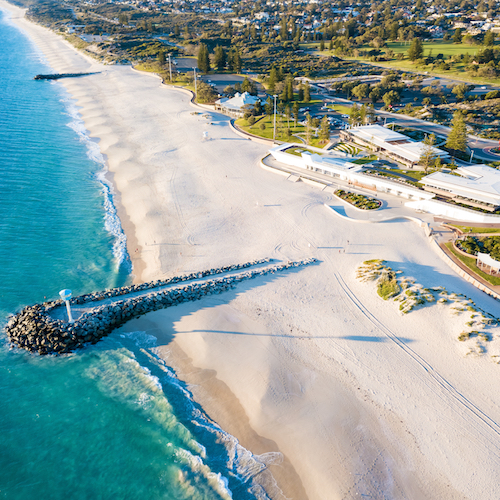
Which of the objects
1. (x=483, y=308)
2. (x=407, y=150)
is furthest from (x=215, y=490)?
(x=407, y=150)

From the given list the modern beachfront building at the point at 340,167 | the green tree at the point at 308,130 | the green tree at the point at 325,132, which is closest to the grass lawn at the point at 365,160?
the modern beachfront building at the point at 340,167

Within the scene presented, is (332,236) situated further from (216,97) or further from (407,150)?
(216,97)

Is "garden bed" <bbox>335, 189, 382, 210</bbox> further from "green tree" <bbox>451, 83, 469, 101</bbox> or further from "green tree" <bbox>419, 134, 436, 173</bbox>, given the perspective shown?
"green tree" <bbox>451, 83, 469, 101</bbox>

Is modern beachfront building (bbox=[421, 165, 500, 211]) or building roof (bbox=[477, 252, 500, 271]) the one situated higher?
modern beachfront building (bbox=[421, 165, 500, 211])

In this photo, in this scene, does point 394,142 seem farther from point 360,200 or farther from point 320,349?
point 320,349

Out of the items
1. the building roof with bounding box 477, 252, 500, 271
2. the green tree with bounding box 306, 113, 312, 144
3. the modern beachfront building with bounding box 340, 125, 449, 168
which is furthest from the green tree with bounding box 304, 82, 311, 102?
the building roof with bounding box 477, 252, 500, 271

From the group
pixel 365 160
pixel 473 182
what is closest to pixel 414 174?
pixel 365 160
